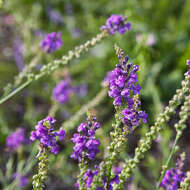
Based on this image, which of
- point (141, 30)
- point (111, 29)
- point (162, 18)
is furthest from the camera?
point (162, 18)

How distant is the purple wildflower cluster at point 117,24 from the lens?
1774 mm

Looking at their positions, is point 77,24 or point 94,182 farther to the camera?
point 77,24

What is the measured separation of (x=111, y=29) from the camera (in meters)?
1.81

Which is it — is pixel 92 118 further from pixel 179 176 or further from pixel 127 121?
pixel 179 176

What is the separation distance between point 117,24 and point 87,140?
2.71 ft

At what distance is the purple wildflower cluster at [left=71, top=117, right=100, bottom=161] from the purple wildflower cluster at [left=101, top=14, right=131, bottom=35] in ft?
2.50

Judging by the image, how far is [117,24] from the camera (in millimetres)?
1787

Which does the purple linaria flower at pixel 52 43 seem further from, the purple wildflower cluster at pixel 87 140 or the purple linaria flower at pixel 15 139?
the purple wildflower cluster at pixel 87 140

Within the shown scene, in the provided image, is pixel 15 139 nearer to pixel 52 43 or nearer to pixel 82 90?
pixel 52 43

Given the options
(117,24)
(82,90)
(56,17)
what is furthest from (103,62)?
(117,24)

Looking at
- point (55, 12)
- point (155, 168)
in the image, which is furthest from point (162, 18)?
point (155, 168)

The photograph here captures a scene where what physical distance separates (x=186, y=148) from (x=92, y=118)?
2.40m

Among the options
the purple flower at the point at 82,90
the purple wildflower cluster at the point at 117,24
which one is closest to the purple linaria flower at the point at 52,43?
the purple wildflower cluster at the point at 117,24

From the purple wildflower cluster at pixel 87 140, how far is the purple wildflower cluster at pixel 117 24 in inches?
30.0
